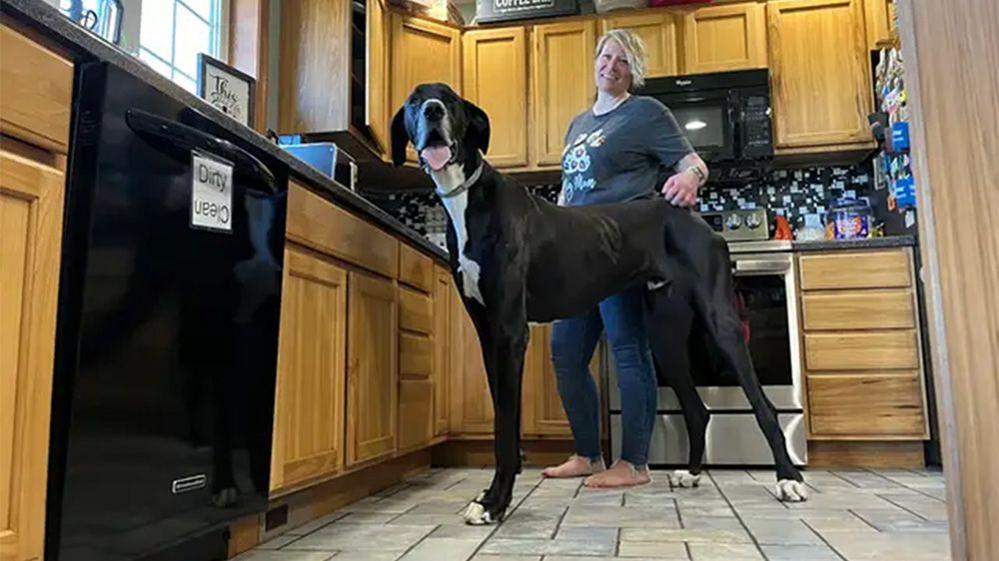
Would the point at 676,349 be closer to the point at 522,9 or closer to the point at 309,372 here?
the point at 309,372

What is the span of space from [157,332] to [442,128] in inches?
39.5

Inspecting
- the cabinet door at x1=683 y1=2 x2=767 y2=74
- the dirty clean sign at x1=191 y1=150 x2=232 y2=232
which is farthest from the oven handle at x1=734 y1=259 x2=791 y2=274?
the dirty clean sign at x1=191 y1=150 x2=232 y2=232

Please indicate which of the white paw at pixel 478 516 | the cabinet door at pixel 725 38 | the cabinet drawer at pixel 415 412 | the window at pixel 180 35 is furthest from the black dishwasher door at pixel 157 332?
the cabinet door at pixel 725 38

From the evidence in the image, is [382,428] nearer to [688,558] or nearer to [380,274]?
[380,274]

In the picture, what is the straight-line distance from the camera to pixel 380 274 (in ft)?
7.91

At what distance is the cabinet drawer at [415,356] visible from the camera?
2645mm

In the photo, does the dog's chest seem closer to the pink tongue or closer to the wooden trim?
the pink tongue

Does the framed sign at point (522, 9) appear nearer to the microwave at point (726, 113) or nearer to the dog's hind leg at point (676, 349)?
the microwave at point (726, 113)

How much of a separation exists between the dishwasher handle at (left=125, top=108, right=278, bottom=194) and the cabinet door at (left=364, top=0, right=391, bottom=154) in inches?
82.9

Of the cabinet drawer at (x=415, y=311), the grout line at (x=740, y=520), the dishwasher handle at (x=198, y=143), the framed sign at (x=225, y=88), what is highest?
the framed sign at (x=225, y=88)

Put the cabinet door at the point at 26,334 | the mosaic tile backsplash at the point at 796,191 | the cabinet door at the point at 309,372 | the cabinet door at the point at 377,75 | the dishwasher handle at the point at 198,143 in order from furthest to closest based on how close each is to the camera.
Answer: the mosaic tile backsplash at the point at 796,191 < the cabinet door at the point at 377,75 < the cabinet door at the point at 309,372 < the dishwasher handle at the point at 198,143 < the cabinet door at the point at 26,334

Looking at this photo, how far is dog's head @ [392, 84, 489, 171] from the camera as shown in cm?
197

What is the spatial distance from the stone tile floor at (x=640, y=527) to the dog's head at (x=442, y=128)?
3.13 feet

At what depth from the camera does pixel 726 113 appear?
3719 millimetres
